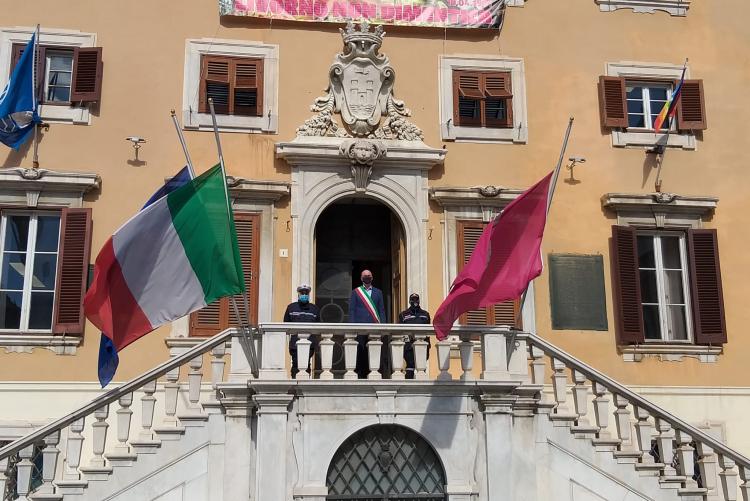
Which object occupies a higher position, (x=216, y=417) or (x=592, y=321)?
(x=592, y=321)

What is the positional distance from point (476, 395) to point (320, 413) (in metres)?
1.86

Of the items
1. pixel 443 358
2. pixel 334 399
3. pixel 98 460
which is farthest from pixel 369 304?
pixel 98 460

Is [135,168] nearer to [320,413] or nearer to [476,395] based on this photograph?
[320,413]

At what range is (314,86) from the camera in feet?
50.2

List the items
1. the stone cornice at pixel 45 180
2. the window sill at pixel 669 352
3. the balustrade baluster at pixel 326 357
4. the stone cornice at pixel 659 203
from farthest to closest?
the stone cornice at pixel 659 203 → the window sill at pixel 669 352 → the stone cornice at pixel 45 180 → the balustrade baluster at pixel 326 357

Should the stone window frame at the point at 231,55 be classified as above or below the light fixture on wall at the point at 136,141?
above

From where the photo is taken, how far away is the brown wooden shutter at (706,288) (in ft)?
49.2

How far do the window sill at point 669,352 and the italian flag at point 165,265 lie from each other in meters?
6.65

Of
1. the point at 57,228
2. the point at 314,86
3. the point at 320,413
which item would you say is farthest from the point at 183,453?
the point at 314,86

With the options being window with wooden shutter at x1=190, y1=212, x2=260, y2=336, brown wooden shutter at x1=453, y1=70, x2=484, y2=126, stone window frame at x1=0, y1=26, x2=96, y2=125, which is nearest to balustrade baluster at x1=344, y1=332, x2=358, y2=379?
window with wooden shutter at x1=190, y1=212, x2=260, y2=336

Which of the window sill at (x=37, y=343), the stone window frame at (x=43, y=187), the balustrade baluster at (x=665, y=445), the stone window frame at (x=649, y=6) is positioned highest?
the stone window frame at (x=649, y=6)

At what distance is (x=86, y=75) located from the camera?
14.8m

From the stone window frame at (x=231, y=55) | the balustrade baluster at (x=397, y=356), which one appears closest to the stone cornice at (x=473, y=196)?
the stone window frame at (x=231, y=55)

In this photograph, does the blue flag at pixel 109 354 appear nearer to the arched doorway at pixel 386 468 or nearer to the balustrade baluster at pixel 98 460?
the balustrade baluster at pixel 98 460
